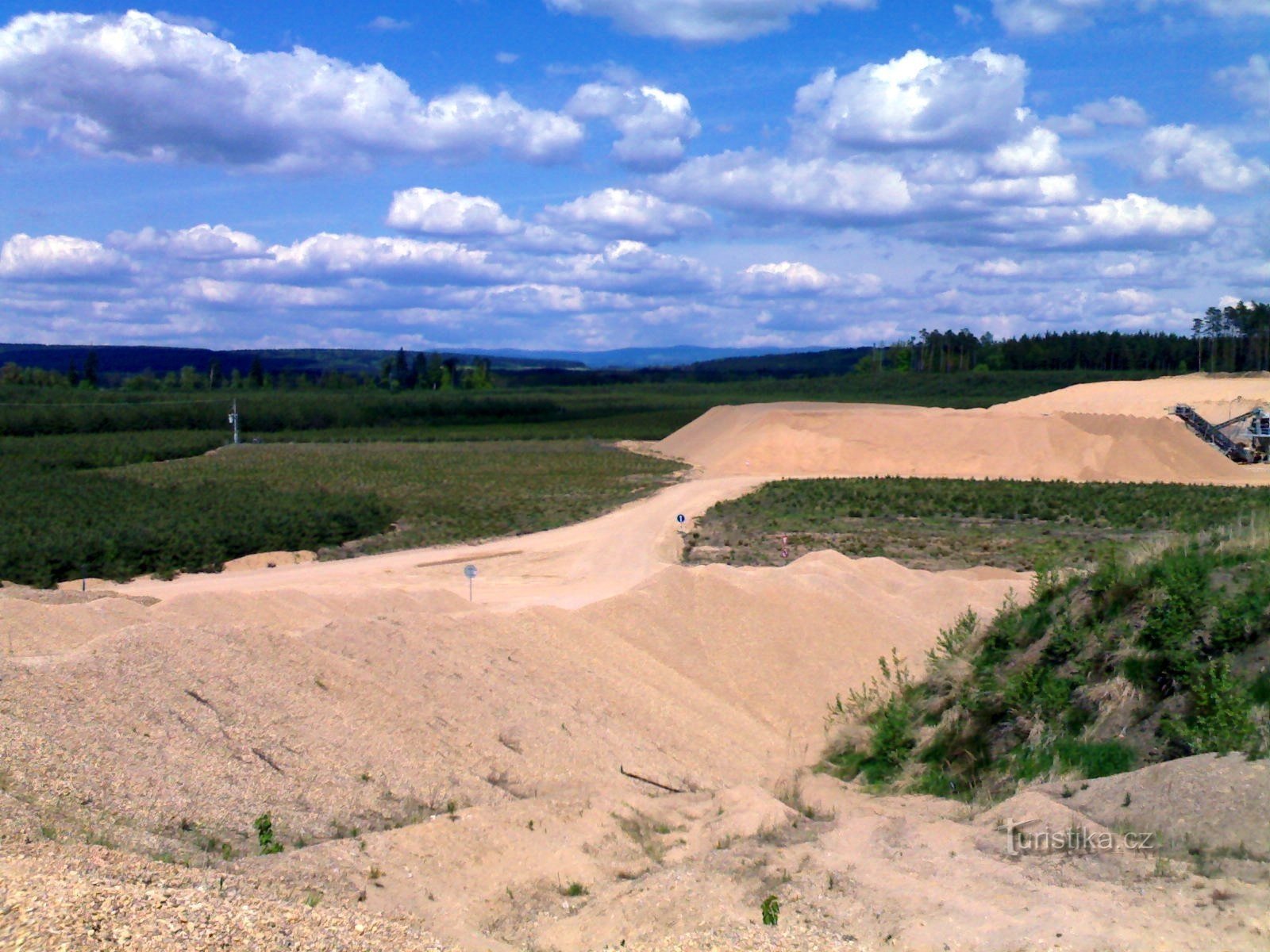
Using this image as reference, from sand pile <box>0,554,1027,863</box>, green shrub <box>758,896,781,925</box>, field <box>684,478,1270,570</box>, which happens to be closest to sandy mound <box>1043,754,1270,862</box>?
green shrub <box>758,896,781,925</box>

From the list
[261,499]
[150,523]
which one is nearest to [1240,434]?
[261,499]

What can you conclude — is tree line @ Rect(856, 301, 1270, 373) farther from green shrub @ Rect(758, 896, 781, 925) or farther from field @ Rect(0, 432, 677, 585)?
green shrub @ Rect(758, 896, 781, 925)

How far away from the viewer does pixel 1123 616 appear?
11.3 meters

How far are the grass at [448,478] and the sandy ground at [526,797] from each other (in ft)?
60.4

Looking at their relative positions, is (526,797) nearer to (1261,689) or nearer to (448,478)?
(1261,689)

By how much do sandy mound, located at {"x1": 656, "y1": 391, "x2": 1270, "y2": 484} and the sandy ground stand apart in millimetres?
37399

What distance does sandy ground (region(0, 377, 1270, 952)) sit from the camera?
6453 mm

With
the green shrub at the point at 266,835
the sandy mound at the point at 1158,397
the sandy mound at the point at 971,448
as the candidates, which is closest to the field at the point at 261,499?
the sandy mound at the point at 971,448

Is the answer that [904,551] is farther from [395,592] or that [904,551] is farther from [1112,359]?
[1112,359]

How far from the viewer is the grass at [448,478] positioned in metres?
36.0

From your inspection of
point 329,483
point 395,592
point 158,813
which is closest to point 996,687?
point 158,813

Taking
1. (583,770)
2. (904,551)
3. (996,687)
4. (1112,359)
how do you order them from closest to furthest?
(583,770)
(996,687)
(904,551)
(1112,359)

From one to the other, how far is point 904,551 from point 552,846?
22170mm

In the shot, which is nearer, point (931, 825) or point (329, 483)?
point (931, 825)
